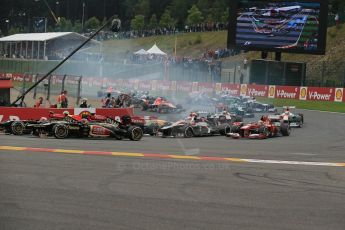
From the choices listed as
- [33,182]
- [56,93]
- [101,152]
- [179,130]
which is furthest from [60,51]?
[33,182]

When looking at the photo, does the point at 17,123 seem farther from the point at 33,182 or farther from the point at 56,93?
the point at 56,93

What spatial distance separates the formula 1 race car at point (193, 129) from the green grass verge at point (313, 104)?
16.7m

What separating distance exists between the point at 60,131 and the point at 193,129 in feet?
16.1

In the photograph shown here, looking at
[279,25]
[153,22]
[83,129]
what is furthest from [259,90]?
[153,22]

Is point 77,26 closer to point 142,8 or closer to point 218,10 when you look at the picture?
point 142,8

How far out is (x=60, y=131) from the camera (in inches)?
656

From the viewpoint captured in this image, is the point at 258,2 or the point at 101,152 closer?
the point at 101,152

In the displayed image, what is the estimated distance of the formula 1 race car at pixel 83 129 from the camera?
54.7 feet

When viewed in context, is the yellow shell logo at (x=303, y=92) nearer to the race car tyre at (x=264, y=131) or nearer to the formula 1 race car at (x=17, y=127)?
the race car tyre at (x=264, y=131)

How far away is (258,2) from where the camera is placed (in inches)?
1476

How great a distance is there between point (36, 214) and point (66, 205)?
0.54 m

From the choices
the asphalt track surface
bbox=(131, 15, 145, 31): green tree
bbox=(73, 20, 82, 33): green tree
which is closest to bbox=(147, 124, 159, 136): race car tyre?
the asphalt track surface

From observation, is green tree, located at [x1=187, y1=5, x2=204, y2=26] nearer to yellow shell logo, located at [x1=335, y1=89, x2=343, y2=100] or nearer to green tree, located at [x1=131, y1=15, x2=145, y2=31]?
green tree, located at [x1=131, y1=15, x2=145, y2=31]

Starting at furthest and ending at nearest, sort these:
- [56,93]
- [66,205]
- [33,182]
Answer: [56,93] → [33,182] → [66,205]
